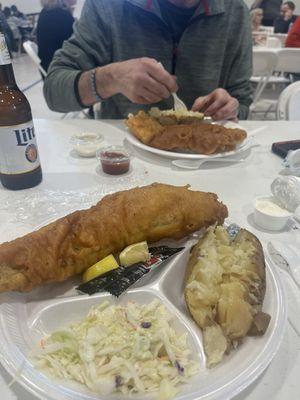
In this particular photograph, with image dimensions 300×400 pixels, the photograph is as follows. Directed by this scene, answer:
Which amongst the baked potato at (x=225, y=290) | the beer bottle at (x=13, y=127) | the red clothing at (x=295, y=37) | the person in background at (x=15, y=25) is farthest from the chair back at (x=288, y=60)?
A: the person in background at (x=15, y=25)

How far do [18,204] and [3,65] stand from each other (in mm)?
456

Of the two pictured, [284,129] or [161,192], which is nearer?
[161,192]

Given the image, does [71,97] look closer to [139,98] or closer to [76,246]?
[139,98]

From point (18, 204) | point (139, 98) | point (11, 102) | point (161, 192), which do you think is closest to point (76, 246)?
point (161, 192)

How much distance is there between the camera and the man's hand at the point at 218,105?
5.98 feet

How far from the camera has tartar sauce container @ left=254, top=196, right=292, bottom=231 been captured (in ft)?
3.64

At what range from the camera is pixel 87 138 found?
1.71 meters

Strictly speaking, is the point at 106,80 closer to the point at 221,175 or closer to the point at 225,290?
the point at 221,175

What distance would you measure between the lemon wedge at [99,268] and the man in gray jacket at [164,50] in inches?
46.1

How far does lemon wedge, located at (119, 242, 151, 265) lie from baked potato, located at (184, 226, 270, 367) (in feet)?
0.38

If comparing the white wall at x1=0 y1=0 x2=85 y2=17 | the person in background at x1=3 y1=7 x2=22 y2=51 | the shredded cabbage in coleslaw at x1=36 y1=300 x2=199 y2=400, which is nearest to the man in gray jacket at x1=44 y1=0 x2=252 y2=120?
the shredded cabbage in coleslaw at x1=36 y1=300 x2=199 y2=400

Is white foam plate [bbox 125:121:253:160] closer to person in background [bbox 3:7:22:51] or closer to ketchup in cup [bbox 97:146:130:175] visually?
ketchup in cup [bbox 97:146:130:175]

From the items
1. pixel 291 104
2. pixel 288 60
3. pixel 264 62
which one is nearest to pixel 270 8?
pixel 288 60

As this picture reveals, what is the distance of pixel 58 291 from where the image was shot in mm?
871
